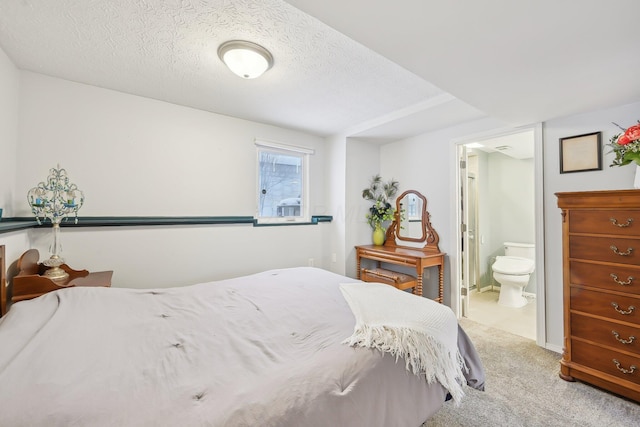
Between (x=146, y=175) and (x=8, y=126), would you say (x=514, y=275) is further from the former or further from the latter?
(x=8, y=126)

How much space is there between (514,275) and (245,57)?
13.0 ft

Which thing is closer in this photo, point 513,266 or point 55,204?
point 55,204

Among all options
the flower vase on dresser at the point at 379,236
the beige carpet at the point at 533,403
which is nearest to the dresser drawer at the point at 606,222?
the beige carpet at the point at 533,403

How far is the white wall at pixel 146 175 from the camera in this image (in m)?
2.10

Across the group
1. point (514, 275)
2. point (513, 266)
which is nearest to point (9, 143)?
point (514, 275)

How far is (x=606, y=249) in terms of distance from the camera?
1770 mm

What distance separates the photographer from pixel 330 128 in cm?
335

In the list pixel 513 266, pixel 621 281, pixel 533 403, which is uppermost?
pixel 621 281

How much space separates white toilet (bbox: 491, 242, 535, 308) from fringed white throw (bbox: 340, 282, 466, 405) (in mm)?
2751

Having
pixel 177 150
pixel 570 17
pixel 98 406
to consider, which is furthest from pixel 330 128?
pixel 98 406

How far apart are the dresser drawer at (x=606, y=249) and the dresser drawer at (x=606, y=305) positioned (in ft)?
0.78

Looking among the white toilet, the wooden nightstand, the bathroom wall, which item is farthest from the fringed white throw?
the bathroom wall

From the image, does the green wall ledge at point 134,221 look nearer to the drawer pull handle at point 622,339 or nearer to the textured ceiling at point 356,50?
the textured ceiling at point 356,50

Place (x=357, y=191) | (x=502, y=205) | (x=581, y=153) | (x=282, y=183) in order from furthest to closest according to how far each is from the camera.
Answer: (x=502, y=205) < (x=357, y=191) < (x=282, y=183) < (x=581, y=153)
